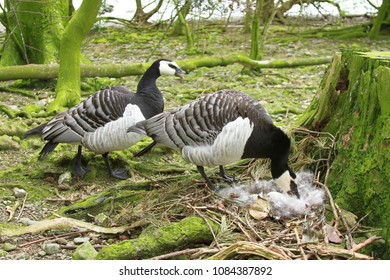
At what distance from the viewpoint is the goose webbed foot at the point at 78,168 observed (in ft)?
17.8

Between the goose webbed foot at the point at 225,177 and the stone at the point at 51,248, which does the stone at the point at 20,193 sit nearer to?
the stone at the point at 51,248

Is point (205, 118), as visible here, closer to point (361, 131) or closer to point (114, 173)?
point (361, 131)

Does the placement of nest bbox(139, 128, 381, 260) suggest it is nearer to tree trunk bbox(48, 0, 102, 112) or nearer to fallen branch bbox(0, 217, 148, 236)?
fallen branch bbox(0, 217, 148, 236)

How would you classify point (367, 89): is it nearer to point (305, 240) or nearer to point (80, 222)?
point (305, 240)

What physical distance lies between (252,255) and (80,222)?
4.51 feet

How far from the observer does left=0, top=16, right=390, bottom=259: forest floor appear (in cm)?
410

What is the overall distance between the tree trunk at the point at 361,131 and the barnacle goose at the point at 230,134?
1.23 ft

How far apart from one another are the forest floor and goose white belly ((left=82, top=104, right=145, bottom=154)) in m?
0.35

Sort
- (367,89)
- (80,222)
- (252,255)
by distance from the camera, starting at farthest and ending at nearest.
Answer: (80,222)
(367,89)
(252,255)

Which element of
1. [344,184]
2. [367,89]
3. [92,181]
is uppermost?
[367,89]

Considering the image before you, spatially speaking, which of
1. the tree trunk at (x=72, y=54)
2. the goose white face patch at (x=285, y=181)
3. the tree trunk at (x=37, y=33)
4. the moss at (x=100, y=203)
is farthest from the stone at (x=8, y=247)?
the tree trunk at (x=37, y=33)

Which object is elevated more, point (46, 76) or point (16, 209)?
point (46, 76)
